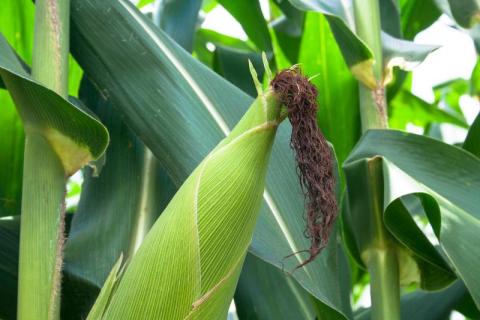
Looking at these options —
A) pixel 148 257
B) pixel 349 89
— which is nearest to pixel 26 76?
pixel 148 257

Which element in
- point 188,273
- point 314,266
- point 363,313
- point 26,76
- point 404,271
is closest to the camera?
point 188,273

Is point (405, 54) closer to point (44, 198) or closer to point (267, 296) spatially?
point (267, 296)

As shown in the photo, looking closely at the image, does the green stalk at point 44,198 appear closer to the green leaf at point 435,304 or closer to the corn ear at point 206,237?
the corn ear at point 206,237

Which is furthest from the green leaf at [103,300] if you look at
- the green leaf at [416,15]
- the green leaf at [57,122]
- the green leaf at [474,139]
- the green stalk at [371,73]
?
the green leaf at [416,15]

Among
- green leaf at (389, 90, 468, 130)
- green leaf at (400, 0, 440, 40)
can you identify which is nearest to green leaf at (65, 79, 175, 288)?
green leaf at (400, 0, 440, 40)

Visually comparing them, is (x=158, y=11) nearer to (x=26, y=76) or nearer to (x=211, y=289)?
(x=26, y=76)
